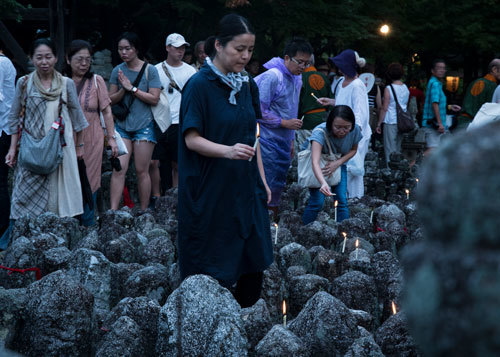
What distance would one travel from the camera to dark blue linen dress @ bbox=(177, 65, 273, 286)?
10.2 ft

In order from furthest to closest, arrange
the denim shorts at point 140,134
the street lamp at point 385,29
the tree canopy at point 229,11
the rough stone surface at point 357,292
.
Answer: the street lamp at point 385,29 < the tree canopy at point 229,11 < the denim shorts at point 140,134 < the rough stone surface at point 357,292

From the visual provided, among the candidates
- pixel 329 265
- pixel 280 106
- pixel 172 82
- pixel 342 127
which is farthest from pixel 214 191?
pixel 172 82

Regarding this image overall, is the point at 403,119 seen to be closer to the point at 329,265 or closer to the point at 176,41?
the point at 176,41

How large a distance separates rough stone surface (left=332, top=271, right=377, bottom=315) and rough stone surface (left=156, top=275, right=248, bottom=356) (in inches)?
45.1

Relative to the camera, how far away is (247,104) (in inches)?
127

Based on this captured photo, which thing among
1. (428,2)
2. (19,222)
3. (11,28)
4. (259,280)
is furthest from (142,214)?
(428,2)

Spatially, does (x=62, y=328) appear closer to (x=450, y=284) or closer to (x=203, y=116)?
(x=203, y=116)

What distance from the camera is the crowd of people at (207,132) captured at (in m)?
3.12

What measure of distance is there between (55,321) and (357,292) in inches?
62.6

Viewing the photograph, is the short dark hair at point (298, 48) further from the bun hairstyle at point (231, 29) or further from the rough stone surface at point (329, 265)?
the bun hairstyle at point (231, 29)

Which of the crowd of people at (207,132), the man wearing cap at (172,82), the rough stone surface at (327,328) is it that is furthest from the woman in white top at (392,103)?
the rough stone surface at (327,328)

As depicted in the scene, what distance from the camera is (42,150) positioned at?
514 centimetres

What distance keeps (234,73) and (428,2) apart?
18310 millimetres

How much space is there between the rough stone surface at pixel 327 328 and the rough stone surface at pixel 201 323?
50cm
